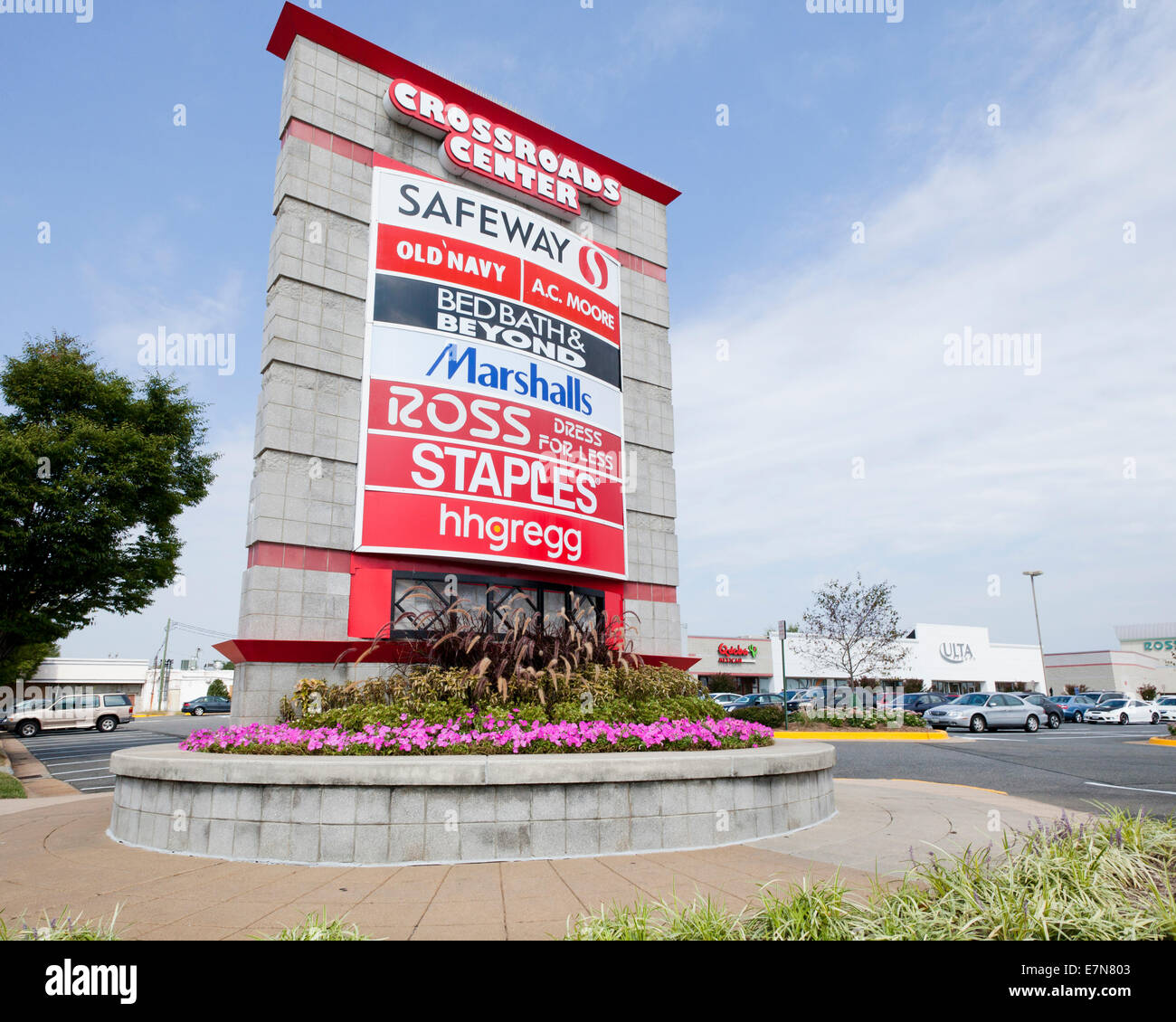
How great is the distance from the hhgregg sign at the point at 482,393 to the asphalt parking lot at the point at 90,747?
30.1 feet

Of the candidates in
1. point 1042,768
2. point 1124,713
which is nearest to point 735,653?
point 1124,713

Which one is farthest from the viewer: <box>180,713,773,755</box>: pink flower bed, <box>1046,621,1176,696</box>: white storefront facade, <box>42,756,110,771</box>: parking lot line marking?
<box>1046,621,1176,696</box>: white storefront facade

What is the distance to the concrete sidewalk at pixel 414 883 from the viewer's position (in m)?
4.65

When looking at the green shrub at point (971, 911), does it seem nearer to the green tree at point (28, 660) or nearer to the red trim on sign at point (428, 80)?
the red trim on sign at point (428, 80)

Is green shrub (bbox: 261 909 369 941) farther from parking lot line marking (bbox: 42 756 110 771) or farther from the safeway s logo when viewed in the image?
parking lot line marking (bbox: 42 756 110 771)

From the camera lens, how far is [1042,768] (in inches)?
558

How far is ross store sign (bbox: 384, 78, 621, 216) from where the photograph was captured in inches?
486

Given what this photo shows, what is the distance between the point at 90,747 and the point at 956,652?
5220 cm

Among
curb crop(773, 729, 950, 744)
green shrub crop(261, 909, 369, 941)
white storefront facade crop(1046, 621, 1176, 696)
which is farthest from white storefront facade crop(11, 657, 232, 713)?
white storefront facade crop(1046, 621, 1176, 696)

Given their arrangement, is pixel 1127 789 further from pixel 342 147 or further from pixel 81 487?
pixel 81 487

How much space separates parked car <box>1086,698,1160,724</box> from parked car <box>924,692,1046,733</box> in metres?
12.5

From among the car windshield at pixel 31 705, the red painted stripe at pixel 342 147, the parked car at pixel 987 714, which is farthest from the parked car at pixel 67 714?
the parked car at pixel 987 714

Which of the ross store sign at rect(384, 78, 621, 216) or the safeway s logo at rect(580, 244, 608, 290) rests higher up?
the ross store sign at rect(384, 78, 621, 216)
